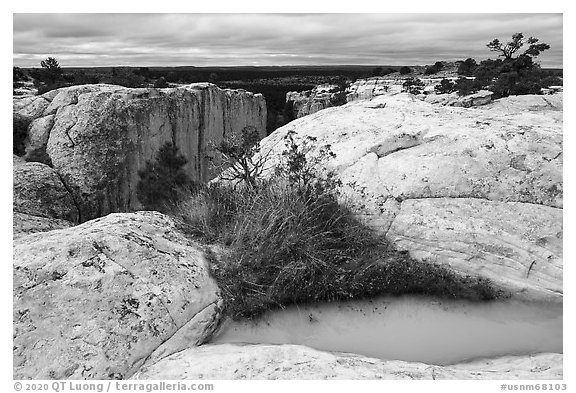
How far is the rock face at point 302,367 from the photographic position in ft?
15.0

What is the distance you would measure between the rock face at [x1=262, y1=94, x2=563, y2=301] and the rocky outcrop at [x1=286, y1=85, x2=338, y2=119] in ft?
105

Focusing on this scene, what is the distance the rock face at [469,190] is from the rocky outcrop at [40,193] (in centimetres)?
610

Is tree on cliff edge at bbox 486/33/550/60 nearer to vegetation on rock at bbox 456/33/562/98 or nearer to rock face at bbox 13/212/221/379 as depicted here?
vegetation on rock at bbox 456/33/562/98

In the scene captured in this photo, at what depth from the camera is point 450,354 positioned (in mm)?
5250

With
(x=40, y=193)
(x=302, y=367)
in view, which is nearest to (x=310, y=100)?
(x=40, y=193)

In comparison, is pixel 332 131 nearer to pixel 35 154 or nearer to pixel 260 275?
pixel 260 275

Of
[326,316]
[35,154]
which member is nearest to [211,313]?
[326,316]

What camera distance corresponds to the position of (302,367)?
4.62 m

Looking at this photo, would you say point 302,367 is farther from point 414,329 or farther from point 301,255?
point 301,255

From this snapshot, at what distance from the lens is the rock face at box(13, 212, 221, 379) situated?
4598 millimetres

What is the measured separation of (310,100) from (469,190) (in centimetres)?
3600

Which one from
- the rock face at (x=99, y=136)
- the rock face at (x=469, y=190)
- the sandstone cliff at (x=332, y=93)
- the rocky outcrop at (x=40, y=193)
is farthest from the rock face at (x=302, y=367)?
the sandstone cliff at (x=332, y=93)

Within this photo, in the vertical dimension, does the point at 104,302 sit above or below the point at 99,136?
below

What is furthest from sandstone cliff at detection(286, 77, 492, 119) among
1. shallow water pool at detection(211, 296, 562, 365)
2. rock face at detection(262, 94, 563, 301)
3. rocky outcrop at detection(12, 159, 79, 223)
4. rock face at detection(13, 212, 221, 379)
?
rock face at detection(13, 212, 221, 379)
